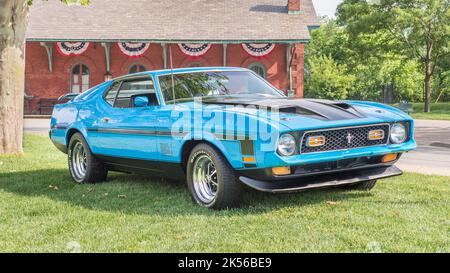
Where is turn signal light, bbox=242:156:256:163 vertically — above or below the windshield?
below

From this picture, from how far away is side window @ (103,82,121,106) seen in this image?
674cm

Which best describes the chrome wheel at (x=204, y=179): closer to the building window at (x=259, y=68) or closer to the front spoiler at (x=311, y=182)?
the front spoiler at (x=311, y=182)

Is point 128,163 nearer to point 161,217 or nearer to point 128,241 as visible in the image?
point 161,217

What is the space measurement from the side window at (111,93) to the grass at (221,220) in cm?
111

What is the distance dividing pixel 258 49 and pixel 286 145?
2518 cm

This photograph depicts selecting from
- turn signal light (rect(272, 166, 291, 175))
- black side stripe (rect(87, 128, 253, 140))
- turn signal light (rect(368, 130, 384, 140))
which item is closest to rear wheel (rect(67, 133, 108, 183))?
black side stripe (rect(87, 128, 253, 140))

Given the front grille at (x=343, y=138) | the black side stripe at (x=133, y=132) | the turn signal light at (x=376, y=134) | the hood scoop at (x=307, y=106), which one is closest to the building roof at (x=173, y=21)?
the black side stripe at (x=133, y=132)

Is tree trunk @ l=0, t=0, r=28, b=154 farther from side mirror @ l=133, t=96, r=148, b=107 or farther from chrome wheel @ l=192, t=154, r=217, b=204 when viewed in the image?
chrome wheel @ l=192, t=154, r=217, b=204

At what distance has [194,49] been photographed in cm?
2970

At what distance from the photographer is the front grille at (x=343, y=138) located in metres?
4.79

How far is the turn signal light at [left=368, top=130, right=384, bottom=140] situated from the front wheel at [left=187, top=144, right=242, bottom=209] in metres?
1.37

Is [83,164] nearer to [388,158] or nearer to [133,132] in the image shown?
[133,132]
